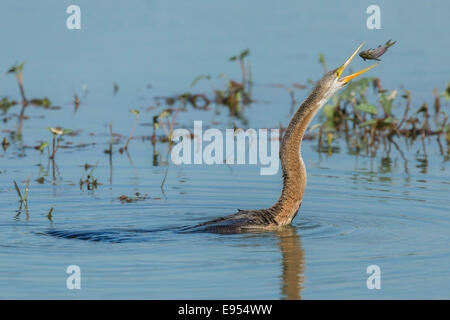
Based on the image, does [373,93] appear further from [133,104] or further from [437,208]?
[437,208]

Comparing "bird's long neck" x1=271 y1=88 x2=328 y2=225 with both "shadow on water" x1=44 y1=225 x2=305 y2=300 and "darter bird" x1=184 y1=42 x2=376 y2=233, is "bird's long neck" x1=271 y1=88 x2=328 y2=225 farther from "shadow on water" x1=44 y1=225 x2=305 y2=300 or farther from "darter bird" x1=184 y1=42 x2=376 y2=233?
"shadow on water" x1=44 y1=225 x2=305 y2=300

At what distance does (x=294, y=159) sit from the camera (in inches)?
327

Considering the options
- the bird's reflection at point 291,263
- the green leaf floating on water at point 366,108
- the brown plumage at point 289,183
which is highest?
the green leaf floating on water at point 366,108

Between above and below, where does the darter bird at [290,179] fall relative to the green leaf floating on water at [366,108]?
below

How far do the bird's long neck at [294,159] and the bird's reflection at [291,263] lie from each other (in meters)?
0.21

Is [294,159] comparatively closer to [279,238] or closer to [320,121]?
[279,238]

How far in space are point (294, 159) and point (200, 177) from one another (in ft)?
9.22

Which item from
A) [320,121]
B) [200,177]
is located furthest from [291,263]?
[320,121]

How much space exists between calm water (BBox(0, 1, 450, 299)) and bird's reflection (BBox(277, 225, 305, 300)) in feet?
0.07

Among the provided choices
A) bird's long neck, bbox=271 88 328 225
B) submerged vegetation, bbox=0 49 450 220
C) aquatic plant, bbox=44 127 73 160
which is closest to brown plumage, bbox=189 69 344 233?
bird's long neck, bbox=271 88 328 225

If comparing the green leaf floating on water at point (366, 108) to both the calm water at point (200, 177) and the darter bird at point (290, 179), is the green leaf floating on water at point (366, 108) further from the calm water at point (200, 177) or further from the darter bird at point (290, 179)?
the darter bird at point (290, 179)

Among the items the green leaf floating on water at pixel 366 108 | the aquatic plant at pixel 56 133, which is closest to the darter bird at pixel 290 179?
the aquatic plant at pixel 56 133

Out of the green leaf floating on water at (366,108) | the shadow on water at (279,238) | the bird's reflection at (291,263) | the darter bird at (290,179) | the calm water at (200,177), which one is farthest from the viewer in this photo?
the green leaf floating on water at (366,108)

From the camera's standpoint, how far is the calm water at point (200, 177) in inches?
273
